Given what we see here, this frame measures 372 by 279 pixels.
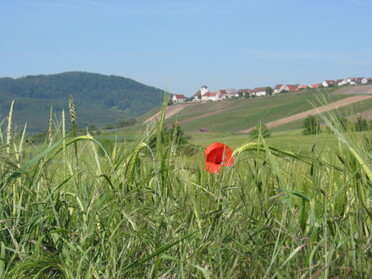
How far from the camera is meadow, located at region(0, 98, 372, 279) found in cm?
170

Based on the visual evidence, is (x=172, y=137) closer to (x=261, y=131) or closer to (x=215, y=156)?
(x=215, y=156)

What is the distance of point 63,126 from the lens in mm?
2715

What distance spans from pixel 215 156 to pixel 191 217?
405mm

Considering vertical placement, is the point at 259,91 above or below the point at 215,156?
above

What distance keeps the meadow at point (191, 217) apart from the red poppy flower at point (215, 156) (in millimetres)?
41

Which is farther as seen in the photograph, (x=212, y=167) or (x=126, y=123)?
(x=126, y=123)

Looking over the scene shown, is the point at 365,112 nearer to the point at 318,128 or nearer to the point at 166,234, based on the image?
the point at 318,128

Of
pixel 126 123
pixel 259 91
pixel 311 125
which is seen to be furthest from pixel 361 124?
pixel 259 91

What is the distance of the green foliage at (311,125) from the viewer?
2358 millimetres

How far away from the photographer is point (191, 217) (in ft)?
6.83

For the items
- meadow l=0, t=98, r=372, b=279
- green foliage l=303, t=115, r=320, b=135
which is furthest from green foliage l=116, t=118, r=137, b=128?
green foliage l=303, t=115, r=320, b=135

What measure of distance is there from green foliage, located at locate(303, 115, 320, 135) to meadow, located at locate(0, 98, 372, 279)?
0.19ft

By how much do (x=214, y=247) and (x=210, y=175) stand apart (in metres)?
0.58

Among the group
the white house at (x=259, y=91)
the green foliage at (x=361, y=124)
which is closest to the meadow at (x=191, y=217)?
the green foliage at (x=361, y=124)
